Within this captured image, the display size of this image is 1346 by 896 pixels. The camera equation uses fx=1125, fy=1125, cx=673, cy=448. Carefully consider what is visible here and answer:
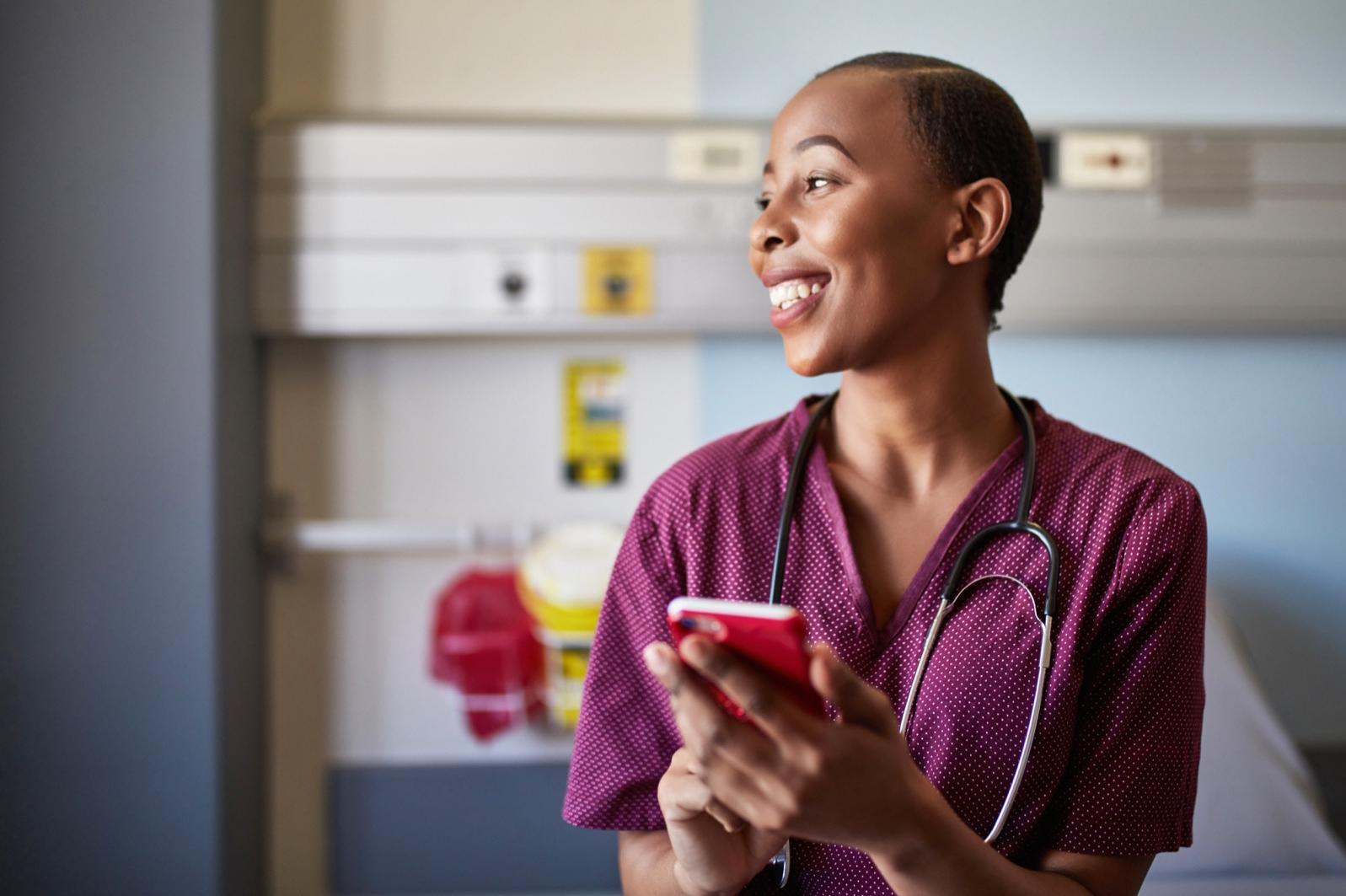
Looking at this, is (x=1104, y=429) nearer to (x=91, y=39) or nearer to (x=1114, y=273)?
(x=1114, y=273)

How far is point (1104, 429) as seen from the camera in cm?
238

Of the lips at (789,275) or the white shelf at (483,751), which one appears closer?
the lips at (789,275)

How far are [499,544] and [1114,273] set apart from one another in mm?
1366

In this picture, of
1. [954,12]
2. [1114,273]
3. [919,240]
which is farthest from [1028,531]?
[954,12]

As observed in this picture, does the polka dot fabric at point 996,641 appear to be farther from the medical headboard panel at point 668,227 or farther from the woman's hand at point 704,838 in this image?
the medical headboard panel at point 668,227

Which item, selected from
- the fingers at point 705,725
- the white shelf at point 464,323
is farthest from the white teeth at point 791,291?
the white shelf at point 464,323

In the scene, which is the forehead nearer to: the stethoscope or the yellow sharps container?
the stethoscope

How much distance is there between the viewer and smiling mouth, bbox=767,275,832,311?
1085mm

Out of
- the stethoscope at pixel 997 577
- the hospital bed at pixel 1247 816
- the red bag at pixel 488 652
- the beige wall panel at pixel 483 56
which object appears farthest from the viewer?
the beige wall panel at pixel 483 56

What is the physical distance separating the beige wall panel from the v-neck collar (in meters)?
1.40

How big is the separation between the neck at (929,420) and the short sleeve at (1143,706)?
0.18 metres

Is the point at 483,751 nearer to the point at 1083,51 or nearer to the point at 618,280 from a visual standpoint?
the point at 618,280

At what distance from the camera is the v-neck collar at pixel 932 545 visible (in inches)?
42.4

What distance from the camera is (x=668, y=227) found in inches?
89.0
